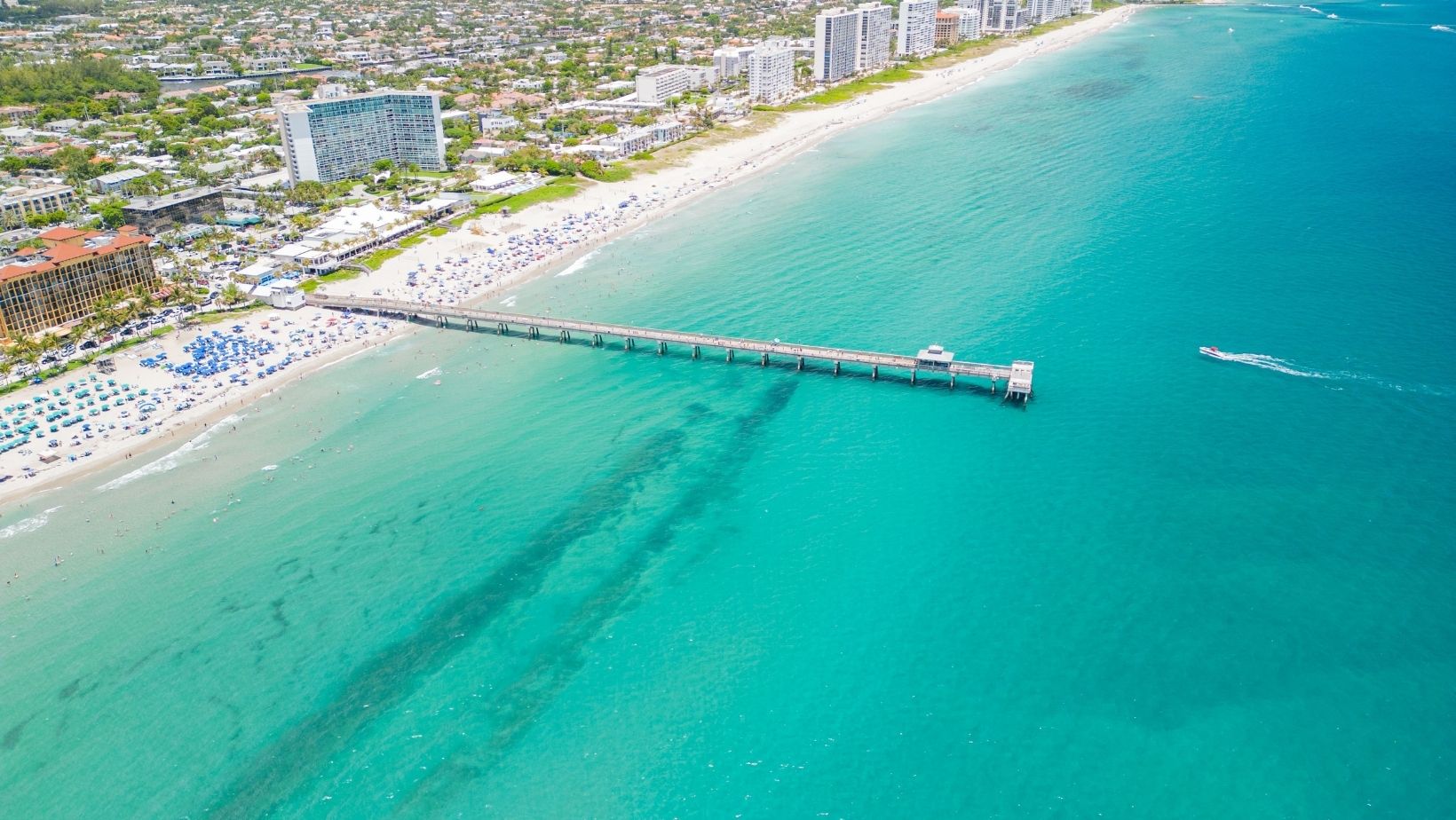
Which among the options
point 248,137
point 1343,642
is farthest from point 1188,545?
point 248,137

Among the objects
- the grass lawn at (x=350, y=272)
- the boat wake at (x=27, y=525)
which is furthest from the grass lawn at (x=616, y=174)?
the boat wake at (x=27, y=525)

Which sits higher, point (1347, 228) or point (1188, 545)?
point (1347, 228)

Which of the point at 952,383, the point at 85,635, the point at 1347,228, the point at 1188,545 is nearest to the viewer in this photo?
the point at 85,635

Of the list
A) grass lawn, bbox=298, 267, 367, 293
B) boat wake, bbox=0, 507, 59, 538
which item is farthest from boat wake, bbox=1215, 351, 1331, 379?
boat wake, bbox=0, 507, 59, 538

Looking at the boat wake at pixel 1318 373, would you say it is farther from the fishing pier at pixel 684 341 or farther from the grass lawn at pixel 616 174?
the grass lawn at pixel 616 174

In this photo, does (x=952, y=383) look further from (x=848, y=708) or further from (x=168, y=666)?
(x=168, y=666)

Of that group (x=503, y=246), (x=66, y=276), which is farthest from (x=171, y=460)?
(x=503, y=246)

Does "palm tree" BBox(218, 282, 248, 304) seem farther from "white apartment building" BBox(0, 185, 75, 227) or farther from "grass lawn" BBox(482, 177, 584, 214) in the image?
"white apartment building" BBox(0, 185, 75, 227)
